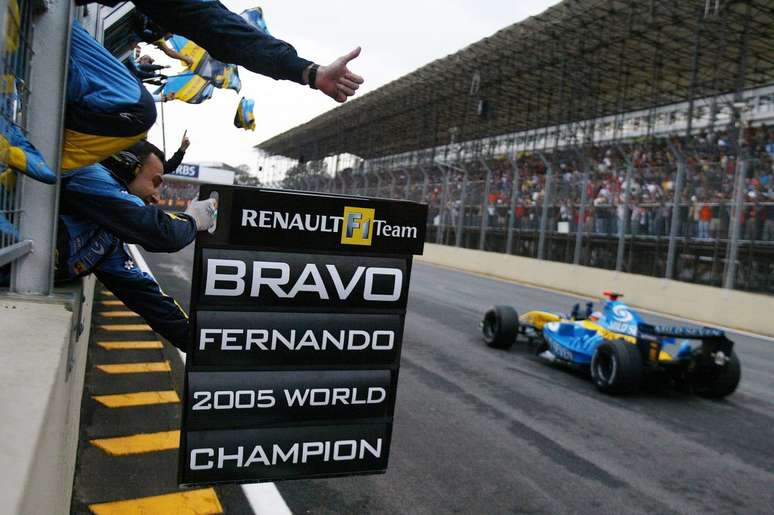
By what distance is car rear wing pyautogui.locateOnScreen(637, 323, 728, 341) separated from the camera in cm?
601

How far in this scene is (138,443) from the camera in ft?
12.3

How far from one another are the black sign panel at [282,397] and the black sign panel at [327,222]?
0.43 metres

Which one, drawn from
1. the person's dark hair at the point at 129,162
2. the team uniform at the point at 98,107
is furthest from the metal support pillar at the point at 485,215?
the team uniform at the point at 98,107

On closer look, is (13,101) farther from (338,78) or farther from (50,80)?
(338,78)

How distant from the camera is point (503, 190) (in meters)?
27.2

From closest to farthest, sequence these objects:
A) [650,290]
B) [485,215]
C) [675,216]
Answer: [675,216] → [650,290] → [485,215]

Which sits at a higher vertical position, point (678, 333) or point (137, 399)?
point (678, 333)

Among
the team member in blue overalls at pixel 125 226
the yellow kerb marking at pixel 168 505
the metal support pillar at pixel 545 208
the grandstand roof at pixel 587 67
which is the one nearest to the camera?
the team member in blue overalls at pixel 125 226

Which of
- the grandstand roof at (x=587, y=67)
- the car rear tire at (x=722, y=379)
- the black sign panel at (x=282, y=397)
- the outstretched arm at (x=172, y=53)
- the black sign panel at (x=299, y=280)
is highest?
the grandstand roof at (x=587, y=67)

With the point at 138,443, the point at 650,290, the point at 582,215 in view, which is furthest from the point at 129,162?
the point at 582,215

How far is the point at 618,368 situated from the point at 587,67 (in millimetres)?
24318

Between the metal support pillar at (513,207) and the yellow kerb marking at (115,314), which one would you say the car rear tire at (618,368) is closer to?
the yellow kerb marking at (115,314)

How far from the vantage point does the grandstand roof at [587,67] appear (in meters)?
19.3

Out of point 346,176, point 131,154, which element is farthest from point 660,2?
point 346,176
